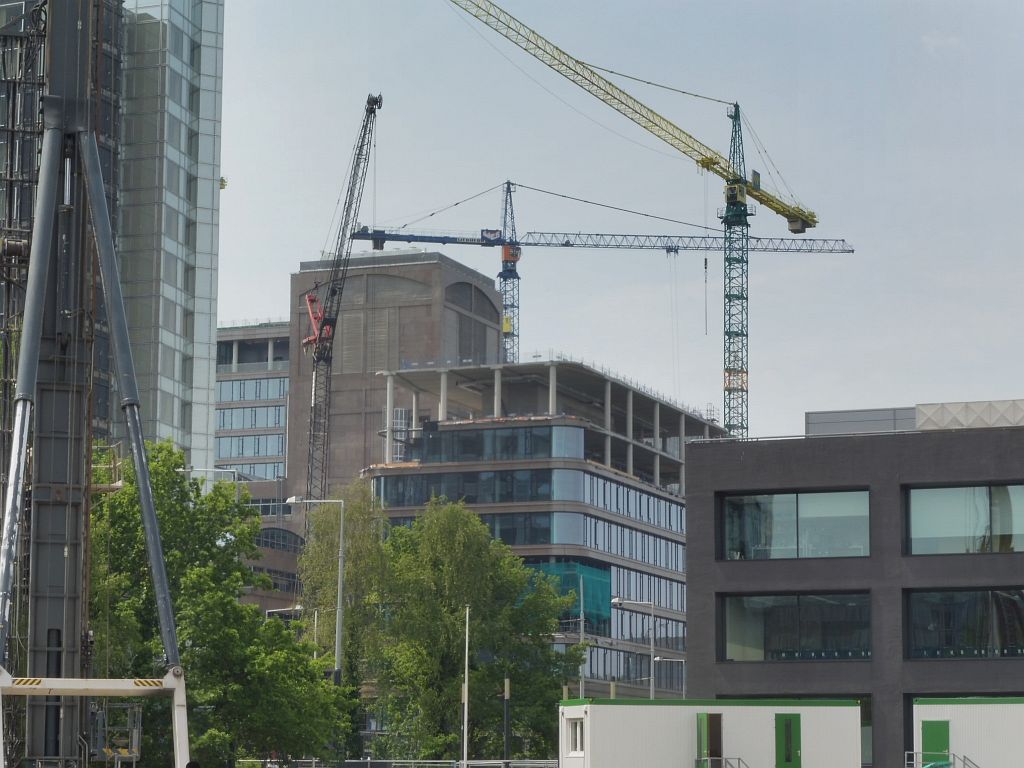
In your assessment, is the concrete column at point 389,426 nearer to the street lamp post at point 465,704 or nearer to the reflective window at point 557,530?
the reflective window at point 557,530

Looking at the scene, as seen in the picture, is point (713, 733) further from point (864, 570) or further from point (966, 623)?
point (966, 623)

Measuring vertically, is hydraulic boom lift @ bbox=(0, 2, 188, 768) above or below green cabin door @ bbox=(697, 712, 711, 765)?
above

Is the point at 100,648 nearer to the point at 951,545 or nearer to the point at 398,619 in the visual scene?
the point at 951,545

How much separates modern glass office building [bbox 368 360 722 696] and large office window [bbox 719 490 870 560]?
76.4 m

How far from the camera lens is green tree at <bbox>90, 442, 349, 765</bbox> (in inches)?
2382

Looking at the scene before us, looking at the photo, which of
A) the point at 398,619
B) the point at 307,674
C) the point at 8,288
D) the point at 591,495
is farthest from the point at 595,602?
the point at 8,288

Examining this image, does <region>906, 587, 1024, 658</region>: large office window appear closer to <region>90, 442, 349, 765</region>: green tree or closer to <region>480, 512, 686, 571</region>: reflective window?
<region>90, 442, 349, 765</region>: green tree

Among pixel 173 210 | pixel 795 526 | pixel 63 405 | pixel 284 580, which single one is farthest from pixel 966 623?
pixel 284 580

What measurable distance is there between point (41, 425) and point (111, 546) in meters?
27.6

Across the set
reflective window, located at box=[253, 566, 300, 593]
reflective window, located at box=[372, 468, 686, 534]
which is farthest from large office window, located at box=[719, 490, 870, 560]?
reflective window, located at box=[253, 566, 300, 593]

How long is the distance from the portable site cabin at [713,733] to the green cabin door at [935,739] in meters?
1.79

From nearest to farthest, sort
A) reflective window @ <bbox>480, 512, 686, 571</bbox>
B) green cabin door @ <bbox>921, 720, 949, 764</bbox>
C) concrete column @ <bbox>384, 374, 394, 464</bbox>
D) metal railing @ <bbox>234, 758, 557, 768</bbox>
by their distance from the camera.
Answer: green cabin door @ <bbox>921, 720, 949, 764</bbox>
metal railing @ <bbox>234, 758, 557, 768</bbox>
reflective window @ <bbox>480, 512, 686, 571</bbox>
concrete column @ <bbox>384, 374, 394, 464</bbox>

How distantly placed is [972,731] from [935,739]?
105 cm

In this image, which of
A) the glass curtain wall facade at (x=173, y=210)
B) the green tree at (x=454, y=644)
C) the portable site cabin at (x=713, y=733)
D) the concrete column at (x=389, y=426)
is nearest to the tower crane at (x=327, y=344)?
the concrete column at (x=389, y=426)
